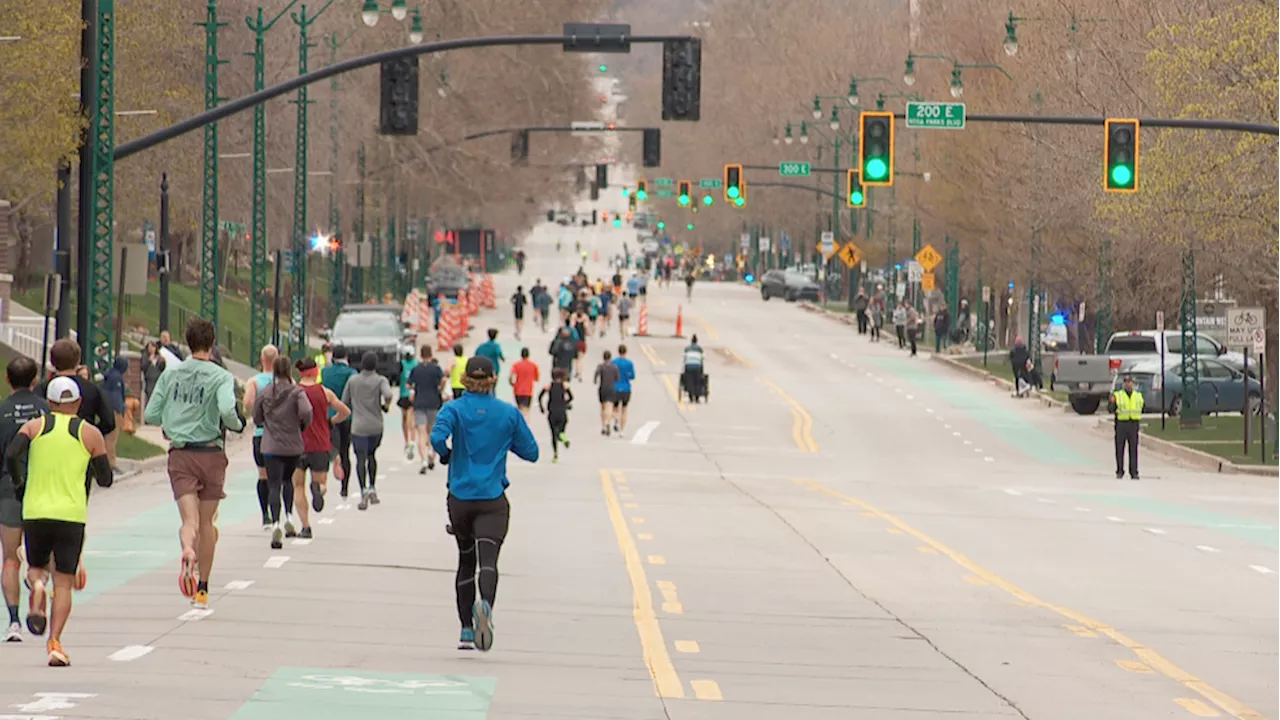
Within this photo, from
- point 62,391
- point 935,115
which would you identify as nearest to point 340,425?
point 62,391

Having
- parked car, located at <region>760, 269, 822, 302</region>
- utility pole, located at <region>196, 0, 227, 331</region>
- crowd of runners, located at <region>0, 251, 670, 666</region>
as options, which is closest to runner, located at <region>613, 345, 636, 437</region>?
utility pole, located at <region>196, 0, 227, 331</region>

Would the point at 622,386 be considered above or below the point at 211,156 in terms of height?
below

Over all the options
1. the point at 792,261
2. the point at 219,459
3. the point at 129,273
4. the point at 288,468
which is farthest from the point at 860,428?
the point at 792,261

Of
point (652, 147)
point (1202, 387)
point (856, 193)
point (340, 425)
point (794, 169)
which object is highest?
point (794, 169)

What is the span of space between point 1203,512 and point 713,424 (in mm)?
20008

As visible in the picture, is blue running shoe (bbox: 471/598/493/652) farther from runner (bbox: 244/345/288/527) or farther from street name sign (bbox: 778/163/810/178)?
street name sign (bbox: 778/163/810/178)

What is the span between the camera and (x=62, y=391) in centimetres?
1345

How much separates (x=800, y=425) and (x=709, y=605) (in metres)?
33.7

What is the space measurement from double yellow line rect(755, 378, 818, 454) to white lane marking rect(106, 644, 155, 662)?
31.5 m

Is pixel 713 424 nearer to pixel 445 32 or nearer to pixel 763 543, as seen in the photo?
pixel 763 543

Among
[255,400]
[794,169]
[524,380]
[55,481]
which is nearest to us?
[55,481]

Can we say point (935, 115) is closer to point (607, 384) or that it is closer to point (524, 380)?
point (524, 380)

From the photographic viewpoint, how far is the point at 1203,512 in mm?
31734

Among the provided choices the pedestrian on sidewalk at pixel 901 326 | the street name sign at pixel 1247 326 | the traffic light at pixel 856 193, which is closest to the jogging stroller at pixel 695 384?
the traffic light at pixel 856 193
